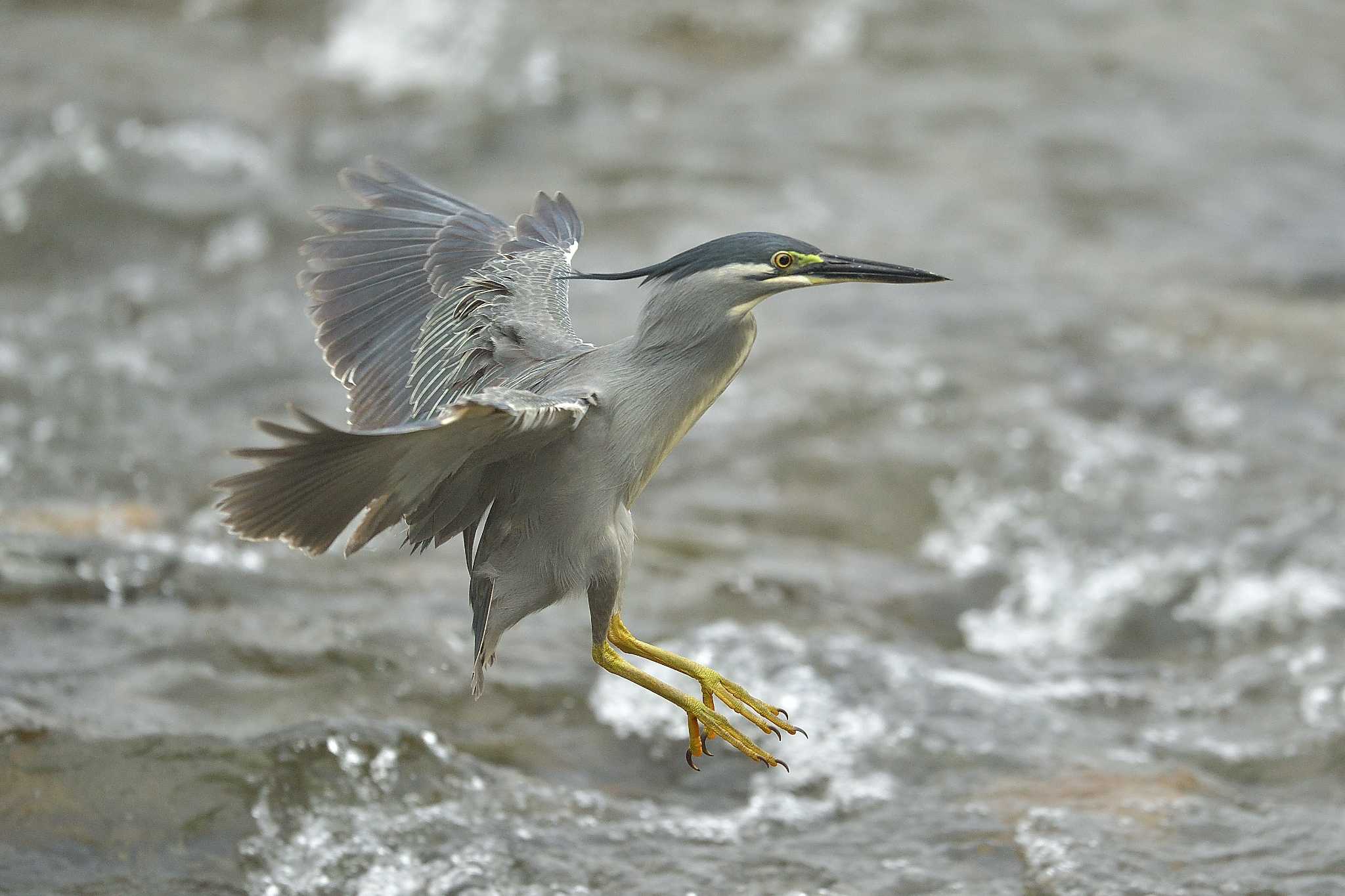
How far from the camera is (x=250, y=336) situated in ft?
29.1

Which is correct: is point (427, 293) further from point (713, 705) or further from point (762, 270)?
point (713, 705)

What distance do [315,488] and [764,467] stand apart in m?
4.46

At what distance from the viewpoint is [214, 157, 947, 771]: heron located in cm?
356

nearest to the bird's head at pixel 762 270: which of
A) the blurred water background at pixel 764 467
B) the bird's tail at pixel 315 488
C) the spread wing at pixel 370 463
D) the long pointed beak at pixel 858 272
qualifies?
the long pointed beak at pixel 858 272

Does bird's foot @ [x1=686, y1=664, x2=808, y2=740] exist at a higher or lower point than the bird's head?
lower

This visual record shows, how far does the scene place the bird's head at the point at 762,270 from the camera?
366 cm

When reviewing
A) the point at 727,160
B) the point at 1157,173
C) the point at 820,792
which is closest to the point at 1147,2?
the point at 1157,173

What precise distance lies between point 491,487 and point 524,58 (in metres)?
8.57

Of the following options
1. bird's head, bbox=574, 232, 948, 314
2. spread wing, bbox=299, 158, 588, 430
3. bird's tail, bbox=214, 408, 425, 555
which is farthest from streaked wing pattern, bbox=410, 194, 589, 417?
bird's tail, bbox=214, 408, 425, 555

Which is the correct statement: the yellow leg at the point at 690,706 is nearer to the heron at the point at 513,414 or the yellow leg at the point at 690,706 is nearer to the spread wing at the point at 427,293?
the heron at the point at 513,414

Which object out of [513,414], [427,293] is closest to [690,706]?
[513,414]

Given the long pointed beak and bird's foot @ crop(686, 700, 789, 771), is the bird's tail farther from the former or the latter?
the long pointed beak

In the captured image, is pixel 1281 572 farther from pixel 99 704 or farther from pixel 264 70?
pixel 264 70

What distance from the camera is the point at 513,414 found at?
3.43 meters
